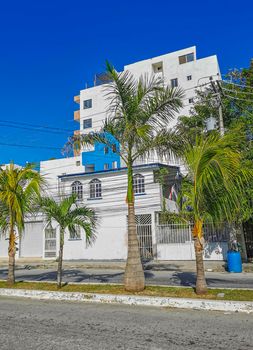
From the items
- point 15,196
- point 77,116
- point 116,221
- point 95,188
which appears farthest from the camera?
point 77,116

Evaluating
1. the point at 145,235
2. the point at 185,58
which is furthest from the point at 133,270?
the point at 185,58

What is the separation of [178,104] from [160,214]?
12706 millimetres

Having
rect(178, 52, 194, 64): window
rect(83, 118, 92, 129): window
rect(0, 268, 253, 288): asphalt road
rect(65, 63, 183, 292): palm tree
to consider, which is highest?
rect(178, 52, 194, 64): window

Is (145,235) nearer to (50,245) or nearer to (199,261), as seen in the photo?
(50,245)

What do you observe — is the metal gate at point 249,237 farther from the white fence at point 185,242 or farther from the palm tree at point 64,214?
the palm tree at point 64,214

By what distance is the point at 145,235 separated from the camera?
21.7 meters

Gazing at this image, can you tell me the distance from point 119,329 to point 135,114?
6.01 meters

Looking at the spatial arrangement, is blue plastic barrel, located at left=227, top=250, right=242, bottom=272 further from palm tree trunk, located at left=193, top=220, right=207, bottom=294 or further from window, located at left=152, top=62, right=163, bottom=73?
window, located at left=152, top=62, right=163, bottom=73

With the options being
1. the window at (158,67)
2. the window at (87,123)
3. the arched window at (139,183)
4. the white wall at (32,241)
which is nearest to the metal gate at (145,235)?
the arched window at (139,183)

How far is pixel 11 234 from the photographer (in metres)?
11.3

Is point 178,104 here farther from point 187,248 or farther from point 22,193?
point 187,248

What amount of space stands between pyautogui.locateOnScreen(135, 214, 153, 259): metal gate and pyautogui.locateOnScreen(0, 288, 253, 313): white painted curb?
12.3m

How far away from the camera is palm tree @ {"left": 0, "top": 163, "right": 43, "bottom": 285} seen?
1098 centimetres

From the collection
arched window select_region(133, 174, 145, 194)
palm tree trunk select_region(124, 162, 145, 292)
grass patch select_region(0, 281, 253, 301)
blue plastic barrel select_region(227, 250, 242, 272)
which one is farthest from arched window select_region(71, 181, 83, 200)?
palm tree trunk select_region(124, 162, 145, 292)
